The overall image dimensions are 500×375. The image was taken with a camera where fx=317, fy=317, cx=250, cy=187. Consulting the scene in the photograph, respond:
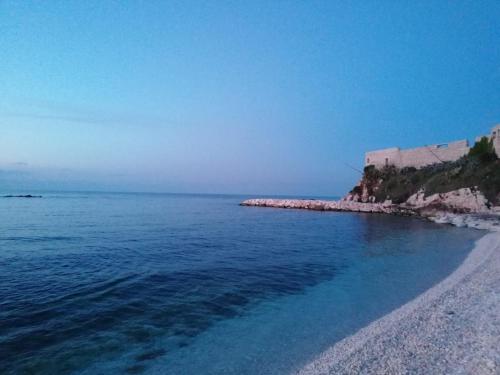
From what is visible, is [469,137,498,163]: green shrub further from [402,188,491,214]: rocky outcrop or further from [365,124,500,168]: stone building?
[402,188,491,214]: rocky outcrop

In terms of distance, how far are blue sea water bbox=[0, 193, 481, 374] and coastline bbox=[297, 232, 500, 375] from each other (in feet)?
1.52

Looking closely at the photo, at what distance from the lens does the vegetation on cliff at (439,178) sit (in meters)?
31.3

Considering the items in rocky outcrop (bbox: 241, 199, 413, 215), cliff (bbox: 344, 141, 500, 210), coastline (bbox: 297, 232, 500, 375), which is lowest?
coastline (bbox: 297, 232, 500, 375)

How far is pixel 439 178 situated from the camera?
124 feet

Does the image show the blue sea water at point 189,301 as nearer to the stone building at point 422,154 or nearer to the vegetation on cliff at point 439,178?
the vegetation on cliff at point 439,178

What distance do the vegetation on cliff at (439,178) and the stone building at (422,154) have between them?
3.99 ft

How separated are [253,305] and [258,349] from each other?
2.24 m

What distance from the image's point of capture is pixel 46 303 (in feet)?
23.7

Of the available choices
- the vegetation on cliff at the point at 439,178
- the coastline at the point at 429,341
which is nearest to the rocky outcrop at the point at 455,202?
the vegetation on cliff at the point at 439,178

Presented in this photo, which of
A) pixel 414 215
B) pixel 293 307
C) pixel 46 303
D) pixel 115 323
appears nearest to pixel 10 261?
pixel 46 303

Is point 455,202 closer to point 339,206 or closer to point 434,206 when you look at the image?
point 434,206

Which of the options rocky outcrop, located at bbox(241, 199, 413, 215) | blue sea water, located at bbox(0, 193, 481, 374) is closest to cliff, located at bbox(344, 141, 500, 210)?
rocky outcrop, located at bbox(241, 199, 413, 215)

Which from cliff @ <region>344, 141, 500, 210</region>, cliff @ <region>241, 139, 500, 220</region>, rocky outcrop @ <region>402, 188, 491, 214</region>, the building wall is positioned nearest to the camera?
rocky outcrop @ <region>402, 188, 491, 214</region>

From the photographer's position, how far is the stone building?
135 feet
